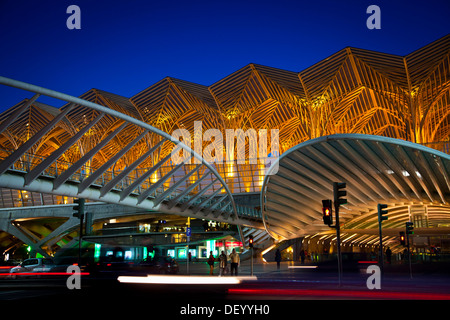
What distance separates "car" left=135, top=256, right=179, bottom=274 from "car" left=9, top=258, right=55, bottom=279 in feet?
25.3

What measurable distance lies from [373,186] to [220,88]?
3043cm

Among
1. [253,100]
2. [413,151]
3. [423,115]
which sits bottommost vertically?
[413,151]

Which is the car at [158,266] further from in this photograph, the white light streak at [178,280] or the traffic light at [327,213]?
the traffic light at [327,213]

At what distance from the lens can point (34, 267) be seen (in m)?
28.7

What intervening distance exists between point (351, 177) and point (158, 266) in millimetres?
12882

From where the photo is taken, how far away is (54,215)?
53.4 meters

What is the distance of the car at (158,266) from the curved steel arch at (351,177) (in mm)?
7712

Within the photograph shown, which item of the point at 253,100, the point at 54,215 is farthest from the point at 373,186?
the point at 54,215

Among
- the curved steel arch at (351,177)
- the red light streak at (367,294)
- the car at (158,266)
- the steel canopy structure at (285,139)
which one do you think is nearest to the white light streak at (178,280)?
the car at (158,266)

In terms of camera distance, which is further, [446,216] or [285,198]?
[446,216]
